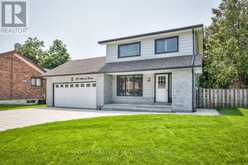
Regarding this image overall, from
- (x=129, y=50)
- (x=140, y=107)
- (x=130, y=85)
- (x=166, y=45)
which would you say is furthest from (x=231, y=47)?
(x=140, y=107)

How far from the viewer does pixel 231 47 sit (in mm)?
17969

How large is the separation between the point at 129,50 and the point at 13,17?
30.8 feet

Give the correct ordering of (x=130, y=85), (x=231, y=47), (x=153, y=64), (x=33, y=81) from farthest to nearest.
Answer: (x=33, y=81), (x=231, y=47), (x=130, y=85), (x=153, y=64)

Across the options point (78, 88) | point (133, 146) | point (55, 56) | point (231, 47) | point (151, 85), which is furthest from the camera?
point (55, 56)

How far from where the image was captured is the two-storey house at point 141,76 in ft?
37.5

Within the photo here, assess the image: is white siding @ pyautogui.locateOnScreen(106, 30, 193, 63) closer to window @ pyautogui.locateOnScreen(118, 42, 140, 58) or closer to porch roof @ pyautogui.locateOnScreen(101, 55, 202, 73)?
window @ pyautogui.locateOnScreen(118, 42, 140, 58)

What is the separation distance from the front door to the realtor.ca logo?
11.1 meters

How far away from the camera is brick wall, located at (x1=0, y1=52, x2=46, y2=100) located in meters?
20.2

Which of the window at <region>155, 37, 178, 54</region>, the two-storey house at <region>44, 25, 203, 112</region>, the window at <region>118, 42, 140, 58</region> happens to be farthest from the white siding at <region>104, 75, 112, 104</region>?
the window at <region>155, 37, 178, 54</region>

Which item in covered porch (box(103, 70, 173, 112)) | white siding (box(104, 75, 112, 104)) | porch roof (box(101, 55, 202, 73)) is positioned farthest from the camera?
white siding (box(104, 75, 112, 104))

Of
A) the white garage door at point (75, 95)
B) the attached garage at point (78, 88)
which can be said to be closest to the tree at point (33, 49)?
the attached garage at point (78, 88)

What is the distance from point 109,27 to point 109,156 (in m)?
14.2

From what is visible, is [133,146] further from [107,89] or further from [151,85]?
[107,89]

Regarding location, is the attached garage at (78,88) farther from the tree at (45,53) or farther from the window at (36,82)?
the tree at (45,53)
